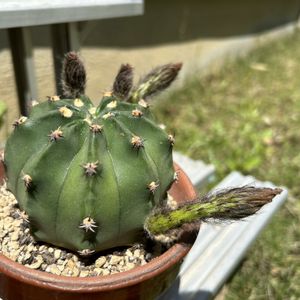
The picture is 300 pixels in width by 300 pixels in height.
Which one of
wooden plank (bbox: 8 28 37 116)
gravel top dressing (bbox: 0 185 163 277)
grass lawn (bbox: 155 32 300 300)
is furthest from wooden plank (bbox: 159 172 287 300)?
wooden plank (bbox: 8 28 37 116)

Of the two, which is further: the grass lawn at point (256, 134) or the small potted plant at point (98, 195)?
the grass lawn at point (256, 134)

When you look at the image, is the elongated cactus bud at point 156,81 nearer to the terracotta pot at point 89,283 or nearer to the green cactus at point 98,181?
the green cactus at point 98,181

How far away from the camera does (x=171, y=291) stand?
4.82 feet

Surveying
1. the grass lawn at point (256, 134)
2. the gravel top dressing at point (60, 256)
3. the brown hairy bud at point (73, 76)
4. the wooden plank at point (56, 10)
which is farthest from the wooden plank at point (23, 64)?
the grass lawn at point (256, 134)

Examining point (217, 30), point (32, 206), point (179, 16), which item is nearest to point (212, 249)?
point (32, 206)

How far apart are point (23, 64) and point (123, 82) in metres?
0.86

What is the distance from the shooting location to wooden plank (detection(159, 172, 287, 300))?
1.50 meters

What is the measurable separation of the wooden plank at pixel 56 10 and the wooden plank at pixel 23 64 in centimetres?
25

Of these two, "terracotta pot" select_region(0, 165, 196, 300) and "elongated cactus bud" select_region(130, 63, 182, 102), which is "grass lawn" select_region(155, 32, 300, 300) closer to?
"terracotta pot" select_region(0, 165, 196, 300)

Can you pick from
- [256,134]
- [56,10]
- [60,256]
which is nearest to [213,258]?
[60,256]

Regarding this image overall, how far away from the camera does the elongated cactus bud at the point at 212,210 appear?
929 mm

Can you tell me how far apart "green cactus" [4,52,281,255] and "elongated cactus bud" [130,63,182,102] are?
0.18 m

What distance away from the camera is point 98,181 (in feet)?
3.12

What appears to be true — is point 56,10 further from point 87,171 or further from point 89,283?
point 89,283
